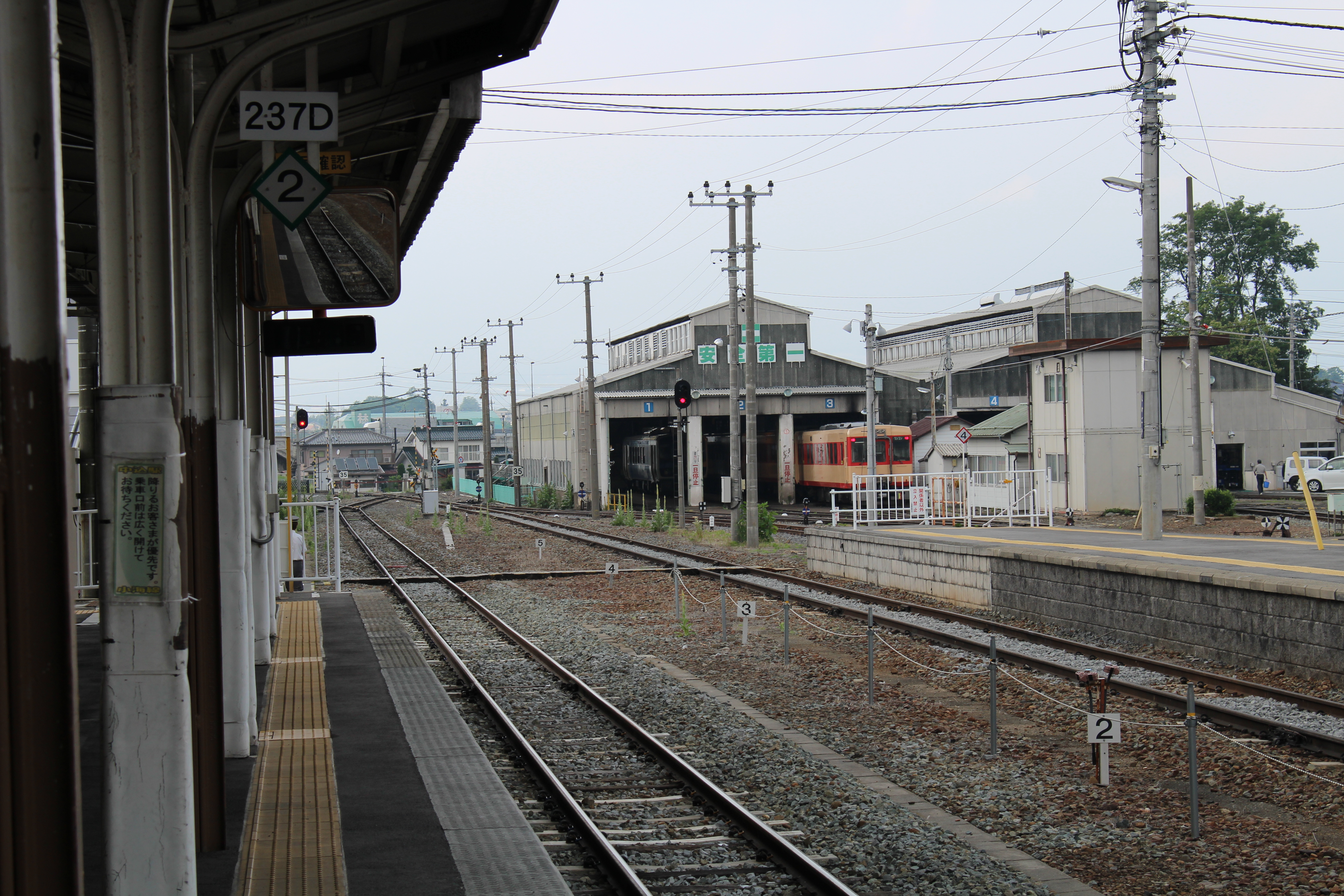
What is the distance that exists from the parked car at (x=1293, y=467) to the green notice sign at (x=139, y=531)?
45.0 m

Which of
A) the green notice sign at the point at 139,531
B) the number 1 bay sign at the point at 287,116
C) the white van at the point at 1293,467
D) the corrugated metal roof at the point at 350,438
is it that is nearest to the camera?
the green notice sign at the point at 139,531

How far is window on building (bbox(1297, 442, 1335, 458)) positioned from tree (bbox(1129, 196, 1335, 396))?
73.0 ft

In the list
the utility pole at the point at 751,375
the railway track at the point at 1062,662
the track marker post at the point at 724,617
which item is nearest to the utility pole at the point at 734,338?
the utility pole at the point at 751,375

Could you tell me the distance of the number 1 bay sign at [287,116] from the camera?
6789 millimetres

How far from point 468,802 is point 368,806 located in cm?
57

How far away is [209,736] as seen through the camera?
5578 mm

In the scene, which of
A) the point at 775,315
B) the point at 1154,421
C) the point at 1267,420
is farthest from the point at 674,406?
the point at 1154,421

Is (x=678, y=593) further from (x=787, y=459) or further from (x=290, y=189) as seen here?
(x=787, y=459)

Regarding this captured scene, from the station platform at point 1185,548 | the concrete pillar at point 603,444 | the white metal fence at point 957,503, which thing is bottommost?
the station platform at point 1185,548

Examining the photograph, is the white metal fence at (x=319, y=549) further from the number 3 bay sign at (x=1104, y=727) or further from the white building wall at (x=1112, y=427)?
the white building wall at (x=1112, y=427)

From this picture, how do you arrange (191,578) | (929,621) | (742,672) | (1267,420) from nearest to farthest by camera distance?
(191,578)
(742,672)
(929,621)
(1267,420)

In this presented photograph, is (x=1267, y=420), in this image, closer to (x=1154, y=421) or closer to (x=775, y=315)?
(x=775, y=315)

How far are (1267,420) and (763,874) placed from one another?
1743 inches

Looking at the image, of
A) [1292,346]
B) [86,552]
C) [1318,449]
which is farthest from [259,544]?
[1292,346]
